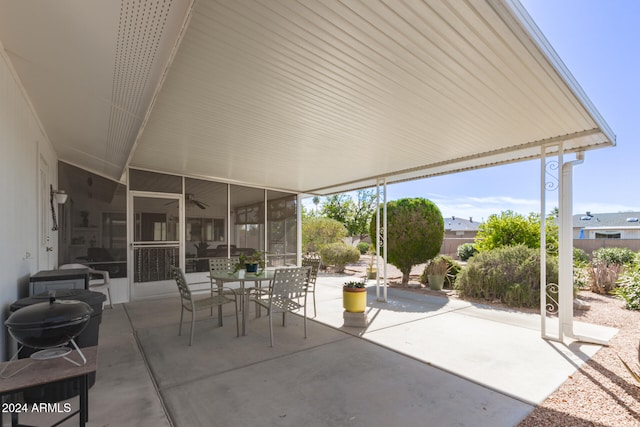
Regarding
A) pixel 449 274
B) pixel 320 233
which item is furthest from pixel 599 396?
pixel 320 233

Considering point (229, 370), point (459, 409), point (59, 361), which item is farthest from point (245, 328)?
point (459, 409)

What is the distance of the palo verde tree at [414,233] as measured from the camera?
7488mm

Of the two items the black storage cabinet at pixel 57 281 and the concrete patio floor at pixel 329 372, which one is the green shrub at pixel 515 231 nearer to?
the concrete patio floor at pixel 329 372

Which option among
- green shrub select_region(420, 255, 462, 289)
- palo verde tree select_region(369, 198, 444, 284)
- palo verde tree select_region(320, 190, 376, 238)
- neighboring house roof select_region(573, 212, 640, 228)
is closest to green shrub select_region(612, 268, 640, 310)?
green shrub select_region(420, 255, 462, 289)

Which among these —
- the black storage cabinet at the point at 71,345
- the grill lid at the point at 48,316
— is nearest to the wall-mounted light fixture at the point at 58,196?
the black storage cabinet at the point at 71,345

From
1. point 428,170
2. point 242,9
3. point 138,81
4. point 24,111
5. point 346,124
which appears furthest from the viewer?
point 428,170

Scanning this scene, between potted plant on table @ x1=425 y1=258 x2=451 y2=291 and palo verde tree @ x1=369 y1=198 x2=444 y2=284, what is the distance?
21 cm

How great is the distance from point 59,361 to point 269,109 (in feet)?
8.66

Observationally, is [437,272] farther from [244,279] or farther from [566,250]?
[244,279]

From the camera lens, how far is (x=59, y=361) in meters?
1.80

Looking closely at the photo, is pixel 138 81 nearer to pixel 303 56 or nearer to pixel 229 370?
pixel 303 56

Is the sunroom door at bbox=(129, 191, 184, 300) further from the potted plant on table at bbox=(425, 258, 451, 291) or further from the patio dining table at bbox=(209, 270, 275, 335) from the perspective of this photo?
the potted plant on table at bbox=(425, 258, 451, 291)

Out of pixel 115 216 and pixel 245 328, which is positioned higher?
pixel 115 216

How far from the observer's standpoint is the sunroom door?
614 cm
